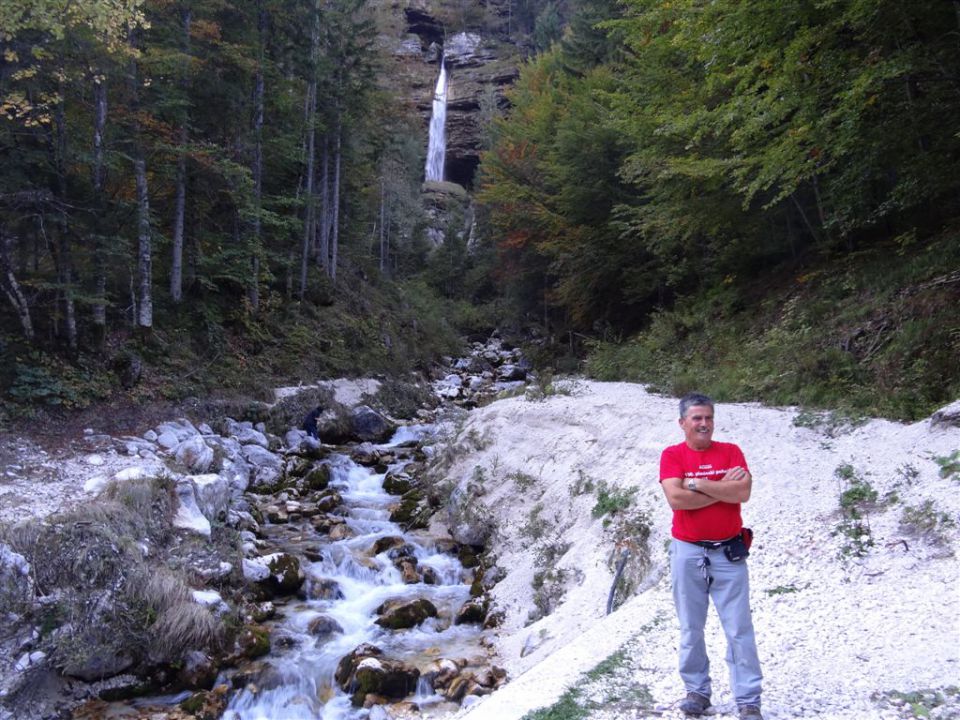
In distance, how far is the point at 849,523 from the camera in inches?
227

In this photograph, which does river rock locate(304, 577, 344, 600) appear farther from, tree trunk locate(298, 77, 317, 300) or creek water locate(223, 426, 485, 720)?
tree trunk locate(298, 77, 317, 300)

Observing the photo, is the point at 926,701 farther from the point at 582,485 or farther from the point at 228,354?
the point at 228,354

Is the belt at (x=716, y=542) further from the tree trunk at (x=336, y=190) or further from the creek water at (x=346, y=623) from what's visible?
the tree trunk at (x=336, y=190)

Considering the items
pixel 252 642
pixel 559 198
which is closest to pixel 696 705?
pixel 252 642

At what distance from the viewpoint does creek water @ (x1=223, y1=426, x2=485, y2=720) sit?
22.0ft

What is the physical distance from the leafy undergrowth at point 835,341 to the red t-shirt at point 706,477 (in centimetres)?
588

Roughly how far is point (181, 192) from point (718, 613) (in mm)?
17566

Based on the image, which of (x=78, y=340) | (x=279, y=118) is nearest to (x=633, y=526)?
(x=78, y=340)

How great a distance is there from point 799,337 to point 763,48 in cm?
579

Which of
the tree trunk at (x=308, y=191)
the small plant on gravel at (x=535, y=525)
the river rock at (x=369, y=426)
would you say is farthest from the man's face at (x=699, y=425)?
the tree trunk at (x=308, y=191)

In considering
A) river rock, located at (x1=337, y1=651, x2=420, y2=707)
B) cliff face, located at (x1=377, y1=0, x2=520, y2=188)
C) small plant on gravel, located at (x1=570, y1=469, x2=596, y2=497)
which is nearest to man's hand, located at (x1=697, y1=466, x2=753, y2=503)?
river rock, located at (x1=337, y1=651, x2=420, y2=707)

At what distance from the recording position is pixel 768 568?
553cm

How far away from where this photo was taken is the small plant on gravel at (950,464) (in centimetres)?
575

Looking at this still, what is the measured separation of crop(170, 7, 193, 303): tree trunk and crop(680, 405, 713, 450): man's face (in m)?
15.2
